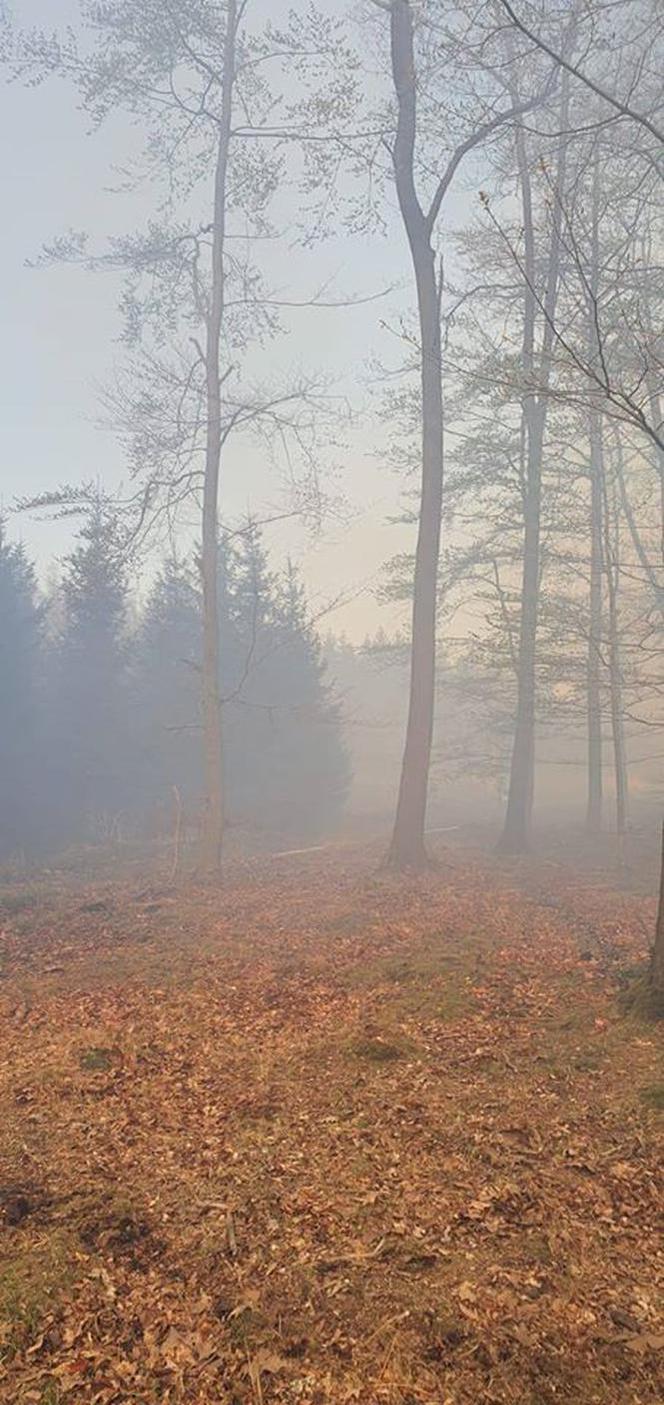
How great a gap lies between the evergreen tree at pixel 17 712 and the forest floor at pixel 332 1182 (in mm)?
16057

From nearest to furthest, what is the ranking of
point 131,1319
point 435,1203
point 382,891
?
1. point 131,1319
2. point 435,1203
3. point 382,891

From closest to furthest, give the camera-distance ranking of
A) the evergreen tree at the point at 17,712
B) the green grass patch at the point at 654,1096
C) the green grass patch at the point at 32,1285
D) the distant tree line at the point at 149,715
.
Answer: the green grass patch at the point at 32,1285 → the green grass patch at the point at 654,1096 → the evergreen tree at the point at 17,712 → the distant tree line at the point at 149,715

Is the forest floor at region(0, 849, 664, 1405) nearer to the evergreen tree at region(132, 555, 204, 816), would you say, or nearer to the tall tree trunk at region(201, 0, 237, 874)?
the tall tree trunk at region(201, 0, 237, 874)

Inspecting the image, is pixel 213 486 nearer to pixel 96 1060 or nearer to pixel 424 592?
pixel 424 592

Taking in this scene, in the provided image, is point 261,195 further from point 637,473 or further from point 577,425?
point 637,473

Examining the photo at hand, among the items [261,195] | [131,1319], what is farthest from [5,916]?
[261,195]

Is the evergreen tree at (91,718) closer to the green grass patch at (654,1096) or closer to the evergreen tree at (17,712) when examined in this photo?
the evergreen tree at (17,712)

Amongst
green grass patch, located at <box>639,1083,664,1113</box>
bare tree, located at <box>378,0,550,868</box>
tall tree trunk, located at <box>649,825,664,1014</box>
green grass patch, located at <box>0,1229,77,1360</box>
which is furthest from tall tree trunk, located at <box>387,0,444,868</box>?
green grass patch, located at <box>0,1229,77,1360</box>

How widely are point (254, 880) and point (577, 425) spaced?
40.2 ft

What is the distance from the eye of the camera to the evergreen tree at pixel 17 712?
22375 mm

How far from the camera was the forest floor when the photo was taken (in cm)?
258

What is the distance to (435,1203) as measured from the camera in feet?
11.2

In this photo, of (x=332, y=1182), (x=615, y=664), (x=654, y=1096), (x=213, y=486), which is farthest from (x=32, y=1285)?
(x=615, y=664)

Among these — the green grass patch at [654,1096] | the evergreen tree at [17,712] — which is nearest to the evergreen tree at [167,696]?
the evergreen tree at [17,712]
